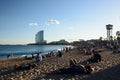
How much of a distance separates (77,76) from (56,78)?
1499 mm

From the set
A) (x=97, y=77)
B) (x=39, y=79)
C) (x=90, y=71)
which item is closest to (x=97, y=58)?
(x=90, y=71)

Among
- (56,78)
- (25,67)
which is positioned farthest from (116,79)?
(25,67)

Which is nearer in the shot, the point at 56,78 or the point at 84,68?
the point at 56,78

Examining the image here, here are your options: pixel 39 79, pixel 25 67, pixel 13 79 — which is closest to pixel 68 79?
pixel 39 79

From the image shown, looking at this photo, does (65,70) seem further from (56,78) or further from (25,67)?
(25,67)

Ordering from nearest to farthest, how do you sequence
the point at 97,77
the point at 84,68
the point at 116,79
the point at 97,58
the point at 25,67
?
the point at 116,79
the point at 97,77
the point at 84,68
the point at 25,67
the point at 97,58

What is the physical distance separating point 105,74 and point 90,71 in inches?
49.3

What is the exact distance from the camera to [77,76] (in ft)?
49.8

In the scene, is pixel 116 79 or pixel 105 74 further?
pixel 105 74

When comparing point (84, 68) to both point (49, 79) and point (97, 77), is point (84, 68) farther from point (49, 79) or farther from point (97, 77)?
point (49, 79)

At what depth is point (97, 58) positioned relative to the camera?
76.7 ft

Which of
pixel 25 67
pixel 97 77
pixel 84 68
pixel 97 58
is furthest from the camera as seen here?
pixel 97 58

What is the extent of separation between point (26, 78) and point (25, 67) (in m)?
4.50

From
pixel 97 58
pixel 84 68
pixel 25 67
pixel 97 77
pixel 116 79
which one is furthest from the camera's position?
pixel 97 58
